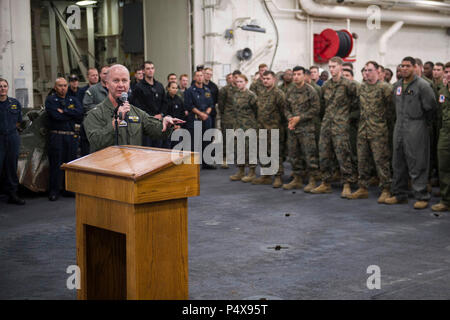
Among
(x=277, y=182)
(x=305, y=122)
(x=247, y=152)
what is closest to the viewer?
(x=305, y=122)

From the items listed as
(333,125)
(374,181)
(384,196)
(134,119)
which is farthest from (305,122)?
(134,119)

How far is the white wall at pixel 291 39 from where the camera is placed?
1095 centimetres

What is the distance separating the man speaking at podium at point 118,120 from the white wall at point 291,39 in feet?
24.3

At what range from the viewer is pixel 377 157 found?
6398 millimetres

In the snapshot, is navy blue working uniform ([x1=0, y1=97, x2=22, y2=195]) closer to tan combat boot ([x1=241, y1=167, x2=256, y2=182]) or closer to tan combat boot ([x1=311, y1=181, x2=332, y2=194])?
tan combat boot ([x1=241, y1=167, x2=256, y2=182])

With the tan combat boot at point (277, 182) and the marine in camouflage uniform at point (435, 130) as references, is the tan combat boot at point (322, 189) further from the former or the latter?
the marine in camouflage uniform at point (435, 130)

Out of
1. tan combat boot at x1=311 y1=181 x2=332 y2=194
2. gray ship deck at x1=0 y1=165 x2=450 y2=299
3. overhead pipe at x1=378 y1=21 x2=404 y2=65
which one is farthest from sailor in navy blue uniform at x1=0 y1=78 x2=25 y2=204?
overhead pipe at x1=378 y1=21 x2=404 y2=65

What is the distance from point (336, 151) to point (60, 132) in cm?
347

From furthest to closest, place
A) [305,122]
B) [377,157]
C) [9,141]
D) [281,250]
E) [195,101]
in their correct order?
[195,101] → [305,122] → [9,141] → [377,157] → [281,250]

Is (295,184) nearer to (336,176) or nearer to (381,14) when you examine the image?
(336,176)

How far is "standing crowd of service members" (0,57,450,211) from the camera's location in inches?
235

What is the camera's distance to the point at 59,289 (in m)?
3.58

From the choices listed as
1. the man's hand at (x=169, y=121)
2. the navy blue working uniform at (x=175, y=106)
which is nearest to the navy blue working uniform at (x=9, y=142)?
the navy blue working uniform at (x=175, y=106)
